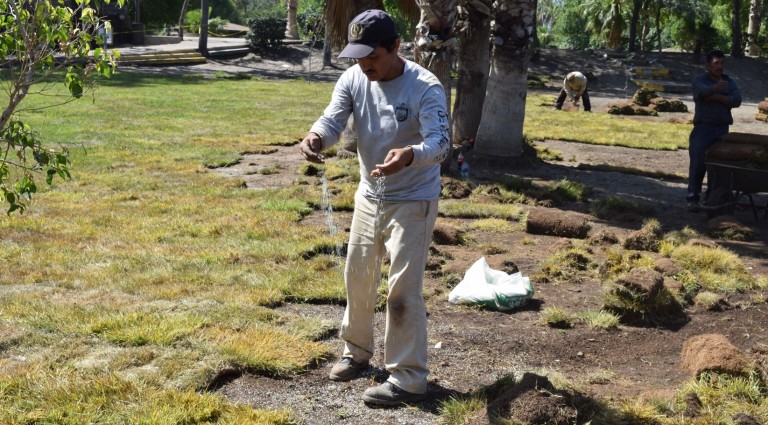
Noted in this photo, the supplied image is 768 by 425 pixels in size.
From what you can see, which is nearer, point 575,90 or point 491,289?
point 491,289

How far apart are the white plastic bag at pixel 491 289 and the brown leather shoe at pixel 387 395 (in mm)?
2124

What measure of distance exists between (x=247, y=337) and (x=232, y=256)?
2.58 meters

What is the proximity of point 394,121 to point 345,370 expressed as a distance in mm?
1491

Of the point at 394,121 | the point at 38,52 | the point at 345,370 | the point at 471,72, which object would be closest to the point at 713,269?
the point at 345,370

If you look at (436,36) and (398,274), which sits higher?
(436,36)

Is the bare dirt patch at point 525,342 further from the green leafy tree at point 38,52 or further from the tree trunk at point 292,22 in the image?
the tree trunk at point 292,22

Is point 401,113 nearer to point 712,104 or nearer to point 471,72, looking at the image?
point 712,104

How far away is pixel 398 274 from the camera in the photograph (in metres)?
5.18

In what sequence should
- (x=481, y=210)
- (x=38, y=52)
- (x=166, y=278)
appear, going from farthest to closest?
(x=481, y=210) < (x=166, y=278) < (x=38, y=52)

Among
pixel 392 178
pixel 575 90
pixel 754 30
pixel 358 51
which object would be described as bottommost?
pixel 575 90

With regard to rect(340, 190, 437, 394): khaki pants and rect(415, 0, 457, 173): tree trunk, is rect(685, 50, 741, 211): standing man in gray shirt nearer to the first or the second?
rect(415, 0, 457, 173): tree trunk

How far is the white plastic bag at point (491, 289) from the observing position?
23.9 feet

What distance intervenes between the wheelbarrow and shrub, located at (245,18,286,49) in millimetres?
36122

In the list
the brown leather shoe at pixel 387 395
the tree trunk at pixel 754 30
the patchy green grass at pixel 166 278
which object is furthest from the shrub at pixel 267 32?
the brown leather shoe at pixel 387 395
